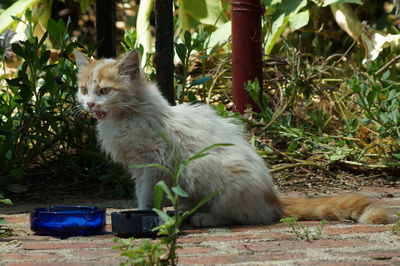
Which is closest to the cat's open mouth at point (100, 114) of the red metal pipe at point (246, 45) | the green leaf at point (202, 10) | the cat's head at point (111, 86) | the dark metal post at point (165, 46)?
the cat's head at point (111, 86)

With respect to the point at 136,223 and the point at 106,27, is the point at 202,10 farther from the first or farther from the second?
the point at 136,223

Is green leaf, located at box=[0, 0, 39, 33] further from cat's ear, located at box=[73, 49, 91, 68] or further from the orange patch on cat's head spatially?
the orange patch on cat's head

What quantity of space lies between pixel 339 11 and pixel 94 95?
3.34 meters

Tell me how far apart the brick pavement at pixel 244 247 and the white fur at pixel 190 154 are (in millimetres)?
96

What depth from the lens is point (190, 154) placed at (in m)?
2.42

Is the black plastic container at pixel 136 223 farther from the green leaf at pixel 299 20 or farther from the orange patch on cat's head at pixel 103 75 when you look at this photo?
the green leaf at pixel 299 20

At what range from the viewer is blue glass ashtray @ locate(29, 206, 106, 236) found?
2.24 meters

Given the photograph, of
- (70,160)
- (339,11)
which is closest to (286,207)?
(70,160)

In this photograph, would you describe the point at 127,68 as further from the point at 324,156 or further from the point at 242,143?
the point at 324,156

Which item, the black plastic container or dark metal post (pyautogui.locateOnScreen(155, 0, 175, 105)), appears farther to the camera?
dark metal post (pyautogui.locateOnScreen(155, 0, 175, 105))

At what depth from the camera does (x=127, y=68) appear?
2537mm

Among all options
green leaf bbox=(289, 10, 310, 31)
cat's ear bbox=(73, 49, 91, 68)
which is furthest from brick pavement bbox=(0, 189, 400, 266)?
green leaf bbox=(289, 10, 310, 31)

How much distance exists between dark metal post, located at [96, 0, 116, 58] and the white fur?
946 mm

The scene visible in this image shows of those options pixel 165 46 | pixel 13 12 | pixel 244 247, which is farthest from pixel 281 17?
pixel 244 247
